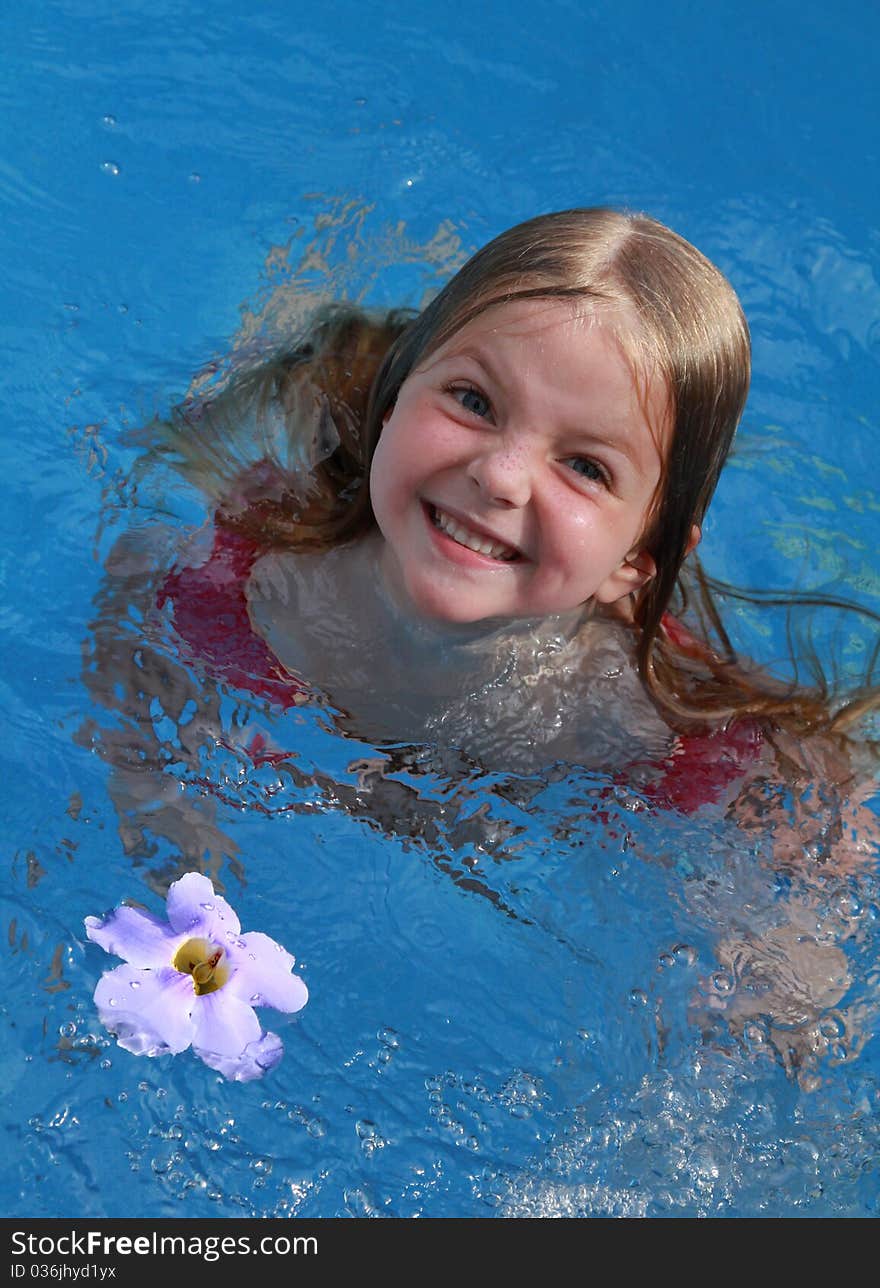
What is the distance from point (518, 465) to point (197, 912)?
0.72 metres

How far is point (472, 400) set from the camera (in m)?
2.07

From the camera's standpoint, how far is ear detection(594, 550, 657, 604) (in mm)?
2271

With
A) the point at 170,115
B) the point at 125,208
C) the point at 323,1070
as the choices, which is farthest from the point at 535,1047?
the point at 170,115

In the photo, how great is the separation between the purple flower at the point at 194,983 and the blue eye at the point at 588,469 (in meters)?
0.75

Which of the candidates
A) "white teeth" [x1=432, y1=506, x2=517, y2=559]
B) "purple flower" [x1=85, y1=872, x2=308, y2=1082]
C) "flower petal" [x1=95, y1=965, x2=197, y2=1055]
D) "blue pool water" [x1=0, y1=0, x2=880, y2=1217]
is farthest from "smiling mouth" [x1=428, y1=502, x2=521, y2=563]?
"flower petal" [x1=95, y1=965, x2=197, y2=1055]

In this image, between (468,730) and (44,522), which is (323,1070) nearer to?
(468,730)

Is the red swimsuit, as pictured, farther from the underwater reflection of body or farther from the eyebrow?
the eyebrow

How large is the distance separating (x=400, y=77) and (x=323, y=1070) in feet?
8.23

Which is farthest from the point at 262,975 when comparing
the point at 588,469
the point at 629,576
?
the point at 629,576

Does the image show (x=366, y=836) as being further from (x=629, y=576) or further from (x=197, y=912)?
(x=197, y=912)

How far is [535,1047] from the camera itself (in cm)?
241

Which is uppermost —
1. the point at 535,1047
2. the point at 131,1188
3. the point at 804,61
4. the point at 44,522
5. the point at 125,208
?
the point at 804,61

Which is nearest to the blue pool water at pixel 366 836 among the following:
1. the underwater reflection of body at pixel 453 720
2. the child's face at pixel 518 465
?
the underwater reflection of body at pixel 453 720

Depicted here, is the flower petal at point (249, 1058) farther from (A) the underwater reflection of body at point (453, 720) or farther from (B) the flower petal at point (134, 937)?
(A) the underwater reflection of body at point (453, 720)
